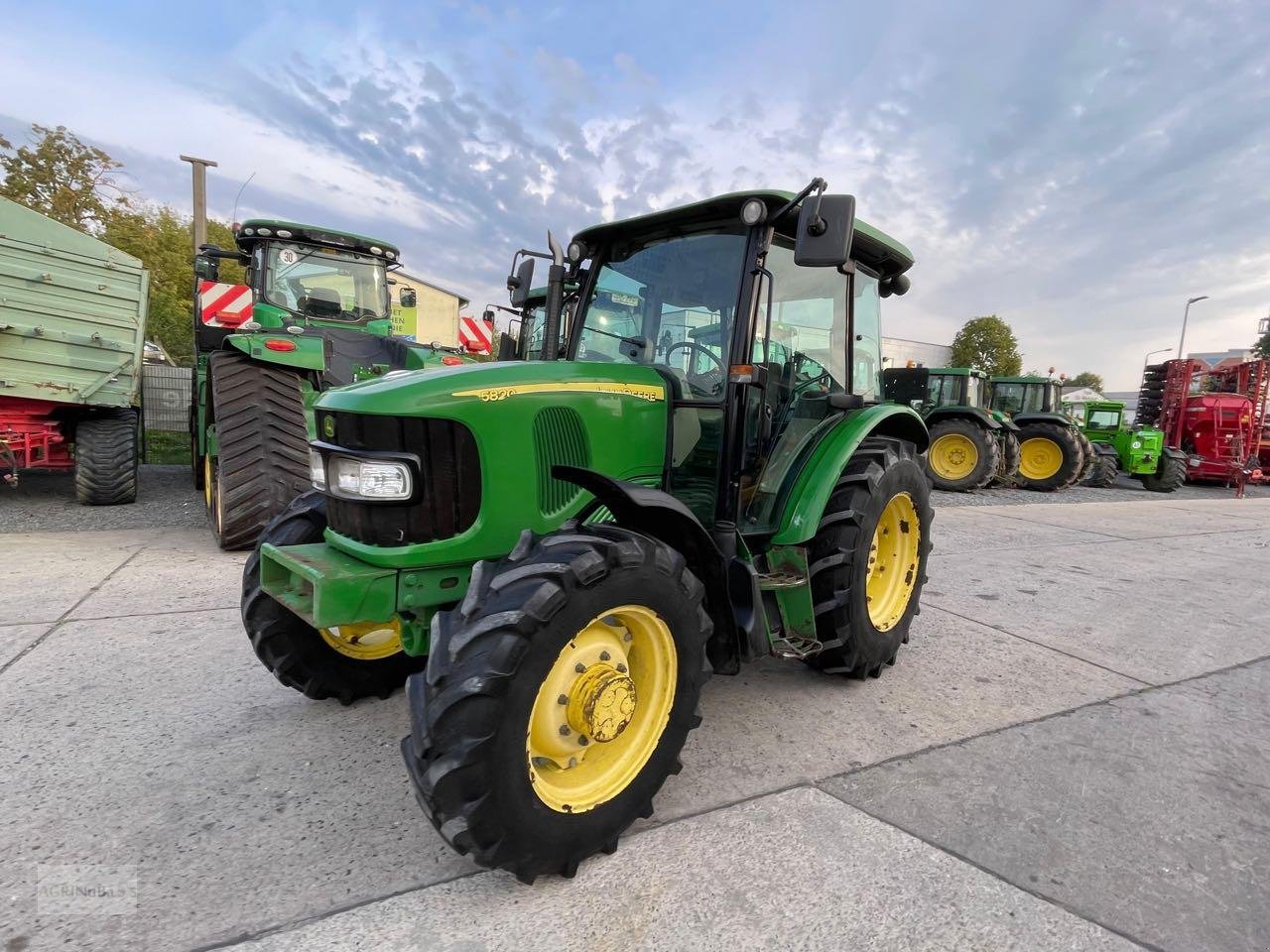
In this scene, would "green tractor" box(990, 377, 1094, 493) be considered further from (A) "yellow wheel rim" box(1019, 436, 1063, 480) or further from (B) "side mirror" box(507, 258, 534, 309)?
(B) "side mirror" box(507, 258, 534, 309)

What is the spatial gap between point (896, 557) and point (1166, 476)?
47.4 feet

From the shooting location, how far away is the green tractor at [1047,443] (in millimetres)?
12406

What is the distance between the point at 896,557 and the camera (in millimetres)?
3523

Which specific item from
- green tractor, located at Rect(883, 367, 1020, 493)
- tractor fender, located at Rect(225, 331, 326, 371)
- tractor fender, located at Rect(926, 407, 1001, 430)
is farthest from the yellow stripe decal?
green tractor, located at Rect(883, 367, 1020, 493)

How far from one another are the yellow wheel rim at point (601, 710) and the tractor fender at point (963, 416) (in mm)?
10316

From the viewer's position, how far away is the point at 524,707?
169cm

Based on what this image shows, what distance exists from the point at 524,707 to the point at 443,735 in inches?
8.1

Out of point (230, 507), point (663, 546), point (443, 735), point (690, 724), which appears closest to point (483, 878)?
point (443, 735)

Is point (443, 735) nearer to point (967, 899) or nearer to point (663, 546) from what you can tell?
point (663, 546)

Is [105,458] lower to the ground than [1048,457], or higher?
A: lower

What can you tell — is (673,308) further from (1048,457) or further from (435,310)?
(435,310)

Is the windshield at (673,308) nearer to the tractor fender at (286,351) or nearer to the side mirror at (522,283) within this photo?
the side mirror at (522,283)

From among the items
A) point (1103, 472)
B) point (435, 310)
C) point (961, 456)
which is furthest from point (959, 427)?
point (435, 310)

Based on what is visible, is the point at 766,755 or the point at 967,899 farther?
the point at 766,755
